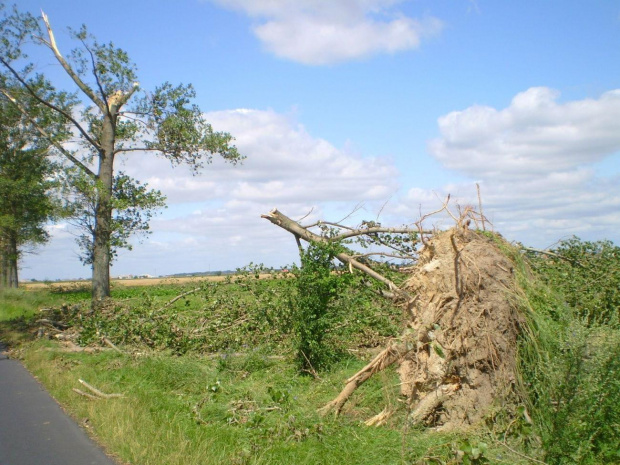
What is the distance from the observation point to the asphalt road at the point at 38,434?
6.11m

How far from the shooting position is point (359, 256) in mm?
10258

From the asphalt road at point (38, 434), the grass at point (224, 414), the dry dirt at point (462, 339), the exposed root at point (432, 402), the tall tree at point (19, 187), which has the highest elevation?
the tall tree at point (19, 187)

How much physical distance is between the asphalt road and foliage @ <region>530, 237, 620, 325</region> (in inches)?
220

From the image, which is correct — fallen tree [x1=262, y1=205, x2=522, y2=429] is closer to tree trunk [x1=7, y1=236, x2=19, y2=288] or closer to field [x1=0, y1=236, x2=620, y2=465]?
field [x1=0, y1=236, x2=620, y2=465]

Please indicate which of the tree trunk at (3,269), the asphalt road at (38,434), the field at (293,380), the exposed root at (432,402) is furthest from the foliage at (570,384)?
the tree trunk at (3,269)

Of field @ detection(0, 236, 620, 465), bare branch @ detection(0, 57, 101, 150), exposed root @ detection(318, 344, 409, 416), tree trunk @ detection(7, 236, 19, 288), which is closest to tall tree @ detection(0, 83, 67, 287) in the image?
tree trunk @ detection(7, 236, 19, 288)

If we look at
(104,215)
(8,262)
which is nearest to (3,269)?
(8,262)

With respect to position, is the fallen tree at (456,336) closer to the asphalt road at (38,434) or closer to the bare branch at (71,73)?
the asphalt road at (38,434)

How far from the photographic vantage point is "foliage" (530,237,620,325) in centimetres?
691

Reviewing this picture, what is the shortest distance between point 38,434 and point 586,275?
24.1ft

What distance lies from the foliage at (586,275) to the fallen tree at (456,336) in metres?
0.99

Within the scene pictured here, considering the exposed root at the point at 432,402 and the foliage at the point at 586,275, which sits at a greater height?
the foliage at the point at 586,275

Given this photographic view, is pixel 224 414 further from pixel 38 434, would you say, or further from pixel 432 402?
pixel 432 402

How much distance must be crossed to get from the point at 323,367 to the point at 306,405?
1943 mm
